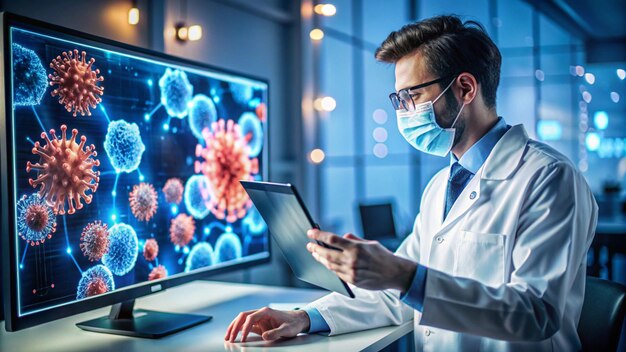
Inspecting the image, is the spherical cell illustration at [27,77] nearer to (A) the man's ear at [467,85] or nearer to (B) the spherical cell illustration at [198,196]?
(B) the spherical cell illustration at [198,196]

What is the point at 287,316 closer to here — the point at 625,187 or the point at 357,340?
the point at 357,340

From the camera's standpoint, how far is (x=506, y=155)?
1457 mm

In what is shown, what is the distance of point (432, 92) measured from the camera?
60.3 inches

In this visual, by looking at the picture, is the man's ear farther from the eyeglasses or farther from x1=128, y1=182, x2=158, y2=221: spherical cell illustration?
x1=128, y1=182, x2=158, y2=221: spherical cell illustration

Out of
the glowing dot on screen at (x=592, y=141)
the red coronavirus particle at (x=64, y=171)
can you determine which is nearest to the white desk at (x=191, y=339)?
the red coronavirus particle at (x=64, y=171)

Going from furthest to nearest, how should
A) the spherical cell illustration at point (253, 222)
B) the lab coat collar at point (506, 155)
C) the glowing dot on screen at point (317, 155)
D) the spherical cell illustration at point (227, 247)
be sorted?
1. the glowing dot on screen at point (317, 155)
2. the spherical cell illustration at point (253, 222)
3. the spherical cell illustration at point (227, 247)
4. the lab coat collar at point (506, 155)

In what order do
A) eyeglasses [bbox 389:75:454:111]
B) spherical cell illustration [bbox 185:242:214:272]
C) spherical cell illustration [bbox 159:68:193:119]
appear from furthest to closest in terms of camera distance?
spherical cell illustration [bbox 185:242:214:272], spherical cell illustration [bbox 159:68:193:119], eyeglasses [bbox 389:75:454:111]

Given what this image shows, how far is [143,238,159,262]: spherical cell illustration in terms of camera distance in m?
1.57

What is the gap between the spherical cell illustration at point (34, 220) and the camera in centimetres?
123

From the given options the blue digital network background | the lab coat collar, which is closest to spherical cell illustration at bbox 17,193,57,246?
the blue digital network background

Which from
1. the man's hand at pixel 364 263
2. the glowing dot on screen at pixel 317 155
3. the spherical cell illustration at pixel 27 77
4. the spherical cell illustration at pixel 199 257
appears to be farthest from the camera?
the glowing dot on screen at pixel 317 155

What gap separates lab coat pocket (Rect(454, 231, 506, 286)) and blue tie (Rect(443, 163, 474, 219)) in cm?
17

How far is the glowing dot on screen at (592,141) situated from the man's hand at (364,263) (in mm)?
6572

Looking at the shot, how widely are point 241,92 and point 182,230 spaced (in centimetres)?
55
